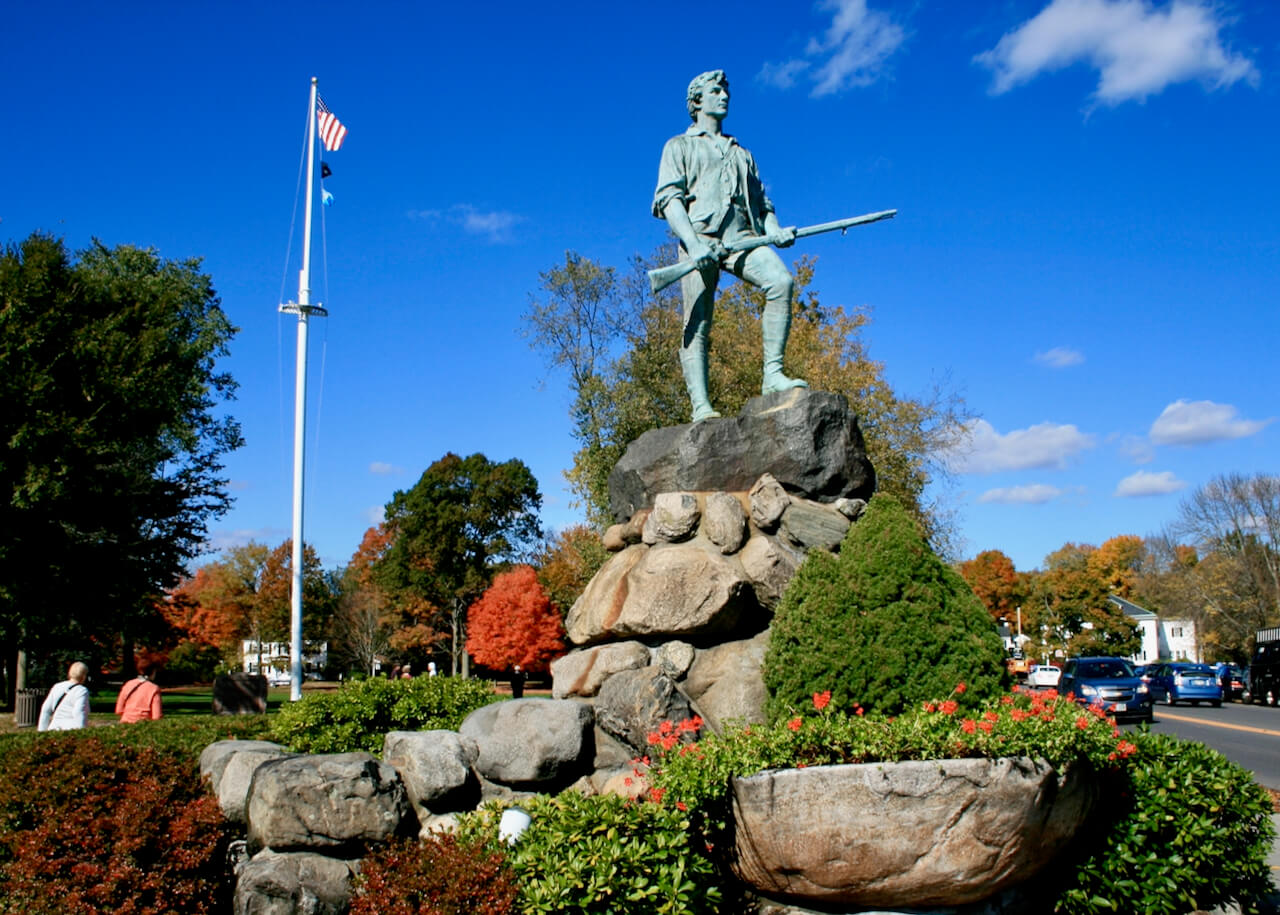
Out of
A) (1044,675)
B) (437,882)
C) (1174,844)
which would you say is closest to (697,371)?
(1174,844)

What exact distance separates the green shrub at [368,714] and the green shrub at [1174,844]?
16.0 feet

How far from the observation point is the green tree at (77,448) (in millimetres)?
21016

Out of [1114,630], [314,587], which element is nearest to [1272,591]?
[1114,630]

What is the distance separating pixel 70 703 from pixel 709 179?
8.15 metres

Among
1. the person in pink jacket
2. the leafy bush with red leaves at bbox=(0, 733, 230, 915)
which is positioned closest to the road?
the leafy bush with red leaves at bbox=(0, 733, 230, 915)

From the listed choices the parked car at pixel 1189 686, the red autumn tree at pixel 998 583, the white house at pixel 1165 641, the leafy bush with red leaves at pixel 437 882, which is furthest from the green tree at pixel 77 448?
the white house at pixel 1165 641

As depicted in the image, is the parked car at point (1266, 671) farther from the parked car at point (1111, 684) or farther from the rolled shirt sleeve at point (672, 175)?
the rolled shirt sleeve at point (672, 175)

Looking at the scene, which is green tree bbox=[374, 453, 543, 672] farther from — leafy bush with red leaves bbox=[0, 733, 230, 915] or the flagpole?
leafy bush with red leaves bbox=[0, 733, 230, 915]

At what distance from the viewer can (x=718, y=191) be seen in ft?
31.0

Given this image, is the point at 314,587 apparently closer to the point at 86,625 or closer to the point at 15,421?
the point at 86,625

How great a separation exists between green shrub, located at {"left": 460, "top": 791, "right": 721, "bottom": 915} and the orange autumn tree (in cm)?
3703

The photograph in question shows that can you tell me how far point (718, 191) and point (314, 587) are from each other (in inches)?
1835

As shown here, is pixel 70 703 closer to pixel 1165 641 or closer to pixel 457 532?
pixel 457 532

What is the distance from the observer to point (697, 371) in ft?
32.0
